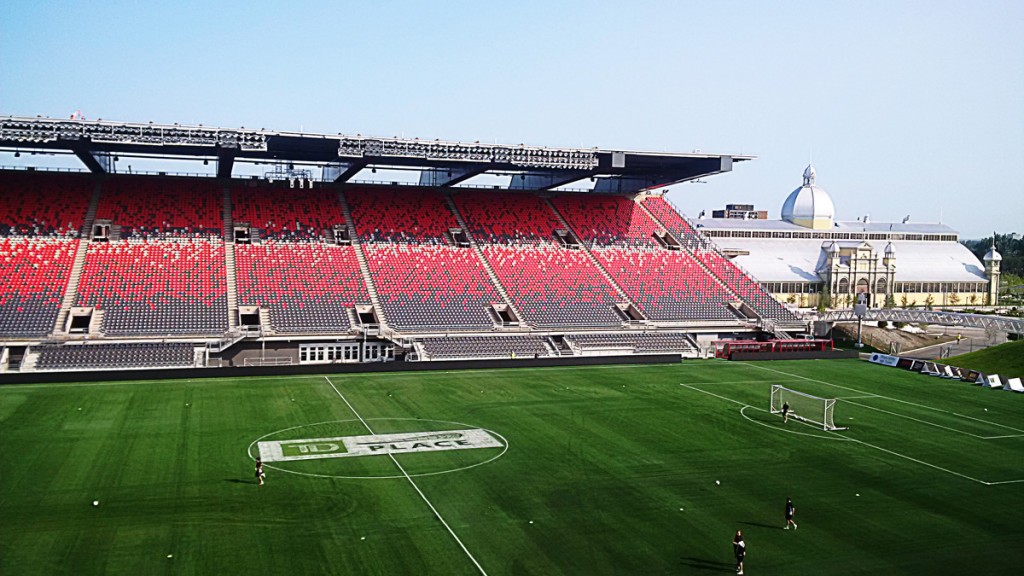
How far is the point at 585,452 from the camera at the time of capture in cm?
3138

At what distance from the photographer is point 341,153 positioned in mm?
57031

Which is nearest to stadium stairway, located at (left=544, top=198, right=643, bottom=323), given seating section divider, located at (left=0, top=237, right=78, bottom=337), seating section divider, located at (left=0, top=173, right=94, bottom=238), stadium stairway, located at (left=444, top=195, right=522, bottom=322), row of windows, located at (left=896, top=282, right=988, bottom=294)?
stadium stairway, located at (left=444, top=195, right=522, bottom=322)

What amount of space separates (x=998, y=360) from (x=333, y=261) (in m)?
45.6

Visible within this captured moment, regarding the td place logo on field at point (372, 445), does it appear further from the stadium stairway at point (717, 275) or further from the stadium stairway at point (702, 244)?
the stadium stairway at point (702, 244)

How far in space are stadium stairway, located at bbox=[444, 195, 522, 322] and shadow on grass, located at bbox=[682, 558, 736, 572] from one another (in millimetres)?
39897

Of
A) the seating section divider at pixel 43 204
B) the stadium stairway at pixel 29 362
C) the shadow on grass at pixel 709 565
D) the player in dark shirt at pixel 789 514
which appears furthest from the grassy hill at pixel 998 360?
the seating section divider at pixel 43 204

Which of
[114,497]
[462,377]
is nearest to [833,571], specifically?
[114,497]

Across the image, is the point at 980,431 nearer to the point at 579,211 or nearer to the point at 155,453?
the point at 155,453

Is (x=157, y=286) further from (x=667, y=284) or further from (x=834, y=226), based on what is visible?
(x=834, y=226)

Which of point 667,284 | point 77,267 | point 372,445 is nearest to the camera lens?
point 372,445

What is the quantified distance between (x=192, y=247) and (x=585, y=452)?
39796 mm

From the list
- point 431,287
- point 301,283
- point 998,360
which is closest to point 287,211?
point 301,283

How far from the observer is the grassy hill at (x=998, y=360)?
52981 millimetres

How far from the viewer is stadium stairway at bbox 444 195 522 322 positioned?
204 ft
